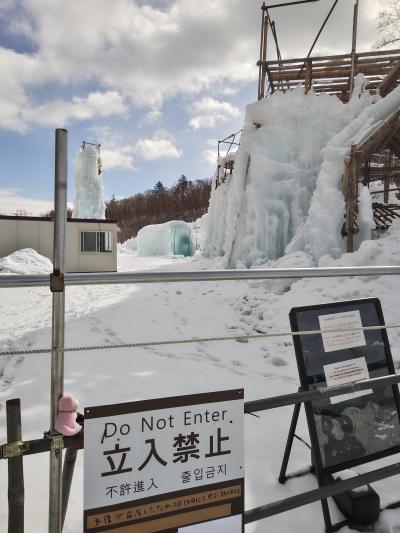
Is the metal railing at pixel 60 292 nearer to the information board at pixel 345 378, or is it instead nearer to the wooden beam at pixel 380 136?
the information board at pixel 345 378

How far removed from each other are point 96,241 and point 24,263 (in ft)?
15.9

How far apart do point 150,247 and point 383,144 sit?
104 ft

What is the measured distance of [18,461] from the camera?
1349 millimetres

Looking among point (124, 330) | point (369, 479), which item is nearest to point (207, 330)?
point (124, 330)

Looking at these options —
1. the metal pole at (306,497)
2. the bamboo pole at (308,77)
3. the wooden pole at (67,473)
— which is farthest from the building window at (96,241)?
the metal pole at (306,497)

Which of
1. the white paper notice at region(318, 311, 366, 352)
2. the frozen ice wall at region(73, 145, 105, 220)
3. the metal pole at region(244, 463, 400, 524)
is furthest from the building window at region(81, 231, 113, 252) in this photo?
the metal pole at region(244, 463, 400, 524)

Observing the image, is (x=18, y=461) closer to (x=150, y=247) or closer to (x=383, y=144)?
(x=383, y=144)

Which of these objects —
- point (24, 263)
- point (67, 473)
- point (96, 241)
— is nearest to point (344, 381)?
point (67, 473)

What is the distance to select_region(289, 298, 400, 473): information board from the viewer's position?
7.59ft

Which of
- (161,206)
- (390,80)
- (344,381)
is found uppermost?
(161,206)

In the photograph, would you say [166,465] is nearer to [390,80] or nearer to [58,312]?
A: [58,312]

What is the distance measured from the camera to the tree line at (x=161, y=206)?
268 feet

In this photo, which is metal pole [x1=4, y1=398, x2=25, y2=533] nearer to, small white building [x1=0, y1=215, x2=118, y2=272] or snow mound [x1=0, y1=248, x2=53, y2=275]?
snow mound [x1=0, y1=248, x2=53, y2=275]

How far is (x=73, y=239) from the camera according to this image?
19.4 meters
